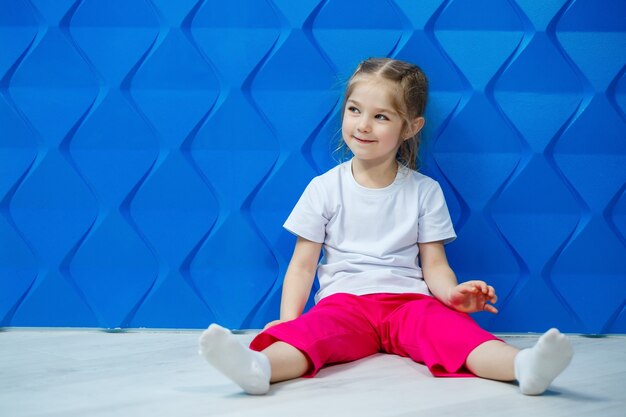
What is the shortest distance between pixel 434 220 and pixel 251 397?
0.57m

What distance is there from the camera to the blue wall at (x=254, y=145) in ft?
4.86

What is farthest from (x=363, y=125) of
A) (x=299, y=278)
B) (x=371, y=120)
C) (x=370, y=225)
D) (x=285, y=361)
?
(x=285, y=361)

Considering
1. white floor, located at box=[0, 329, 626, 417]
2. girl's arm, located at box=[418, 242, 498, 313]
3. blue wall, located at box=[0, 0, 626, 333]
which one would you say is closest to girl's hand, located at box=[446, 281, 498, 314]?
girl's arm, located at box=[418, 242, 498, 313]

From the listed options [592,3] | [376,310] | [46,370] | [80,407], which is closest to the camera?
[80,407]

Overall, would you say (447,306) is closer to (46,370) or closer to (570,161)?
(570,161)

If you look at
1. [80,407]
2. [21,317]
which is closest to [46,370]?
[80,407]

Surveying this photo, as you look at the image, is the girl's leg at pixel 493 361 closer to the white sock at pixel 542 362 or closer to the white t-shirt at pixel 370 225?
the white sock at pixel 542 362

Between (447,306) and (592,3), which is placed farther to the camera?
(592,3)

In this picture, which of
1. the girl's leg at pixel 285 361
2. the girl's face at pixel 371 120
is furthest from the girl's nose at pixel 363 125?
the girl's leg at pixel 285 361

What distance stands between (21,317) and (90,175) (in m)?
0.32

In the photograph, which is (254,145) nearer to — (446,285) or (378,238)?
(378,238)

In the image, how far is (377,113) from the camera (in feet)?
4.55

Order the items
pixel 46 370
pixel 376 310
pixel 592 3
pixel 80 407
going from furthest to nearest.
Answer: pixel 592 3, pixel 376 310, pixel 46 370, pixel 80 407

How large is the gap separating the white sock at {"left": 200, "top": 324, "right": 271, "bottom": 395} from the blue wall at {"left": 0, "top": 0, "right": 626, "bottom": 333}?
0.50 m
